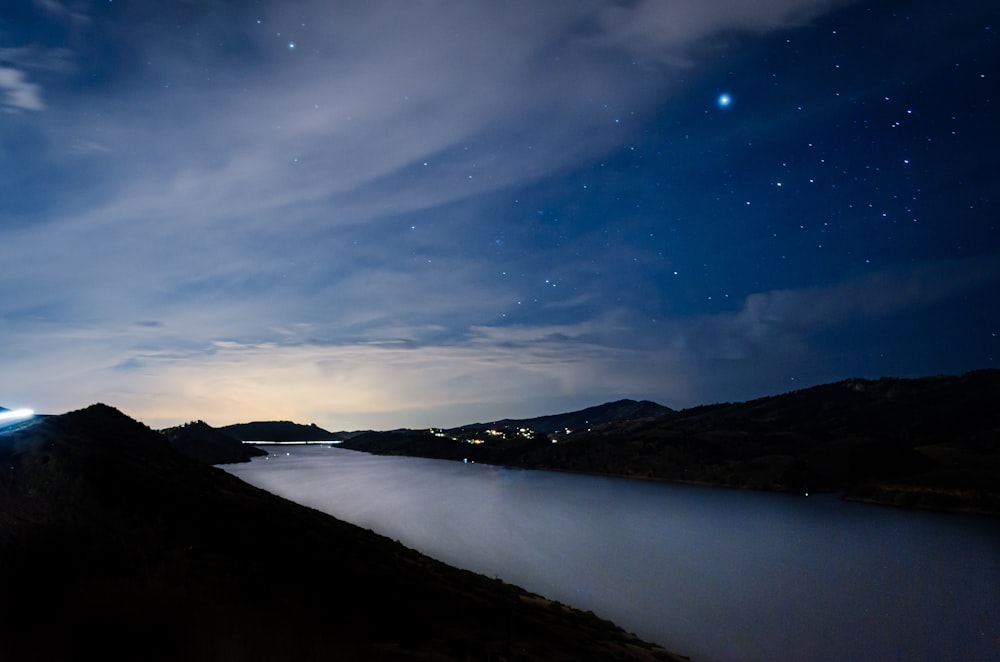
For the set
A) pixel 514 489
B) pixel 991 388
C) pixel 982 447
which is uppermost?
pixel 991 388

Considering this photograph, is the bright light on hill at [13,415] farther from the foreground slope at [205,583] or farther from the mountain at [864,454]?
the mountain at [864,454]

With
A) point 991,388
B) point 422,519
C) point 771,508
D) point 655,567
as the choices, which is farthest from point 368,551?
point 991,388

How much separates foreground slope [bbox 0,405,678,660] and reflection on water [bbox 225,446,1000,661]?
1114 cm

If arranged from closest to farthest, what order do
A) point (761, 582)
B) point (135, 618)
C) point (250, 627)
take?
point (135, 618), point (250, 627), point (761, 582)

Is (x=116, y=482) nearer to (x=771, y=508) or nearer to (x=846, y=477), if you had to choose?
(x=771, y=508)

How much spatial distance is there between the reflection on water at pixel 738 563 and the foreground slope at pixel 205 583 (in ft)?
36.6

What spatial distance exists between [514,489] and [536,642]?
99.7 meters

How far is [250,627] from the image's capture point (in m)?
8.44

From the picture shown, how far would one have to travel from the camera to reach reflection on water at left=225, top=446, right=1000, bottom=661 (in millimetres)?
30047

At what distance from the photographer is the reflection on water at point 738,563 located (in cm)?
3005

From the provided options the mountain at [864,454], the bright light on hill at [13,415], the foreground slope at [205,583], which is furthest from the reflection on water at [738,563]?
the bright light on hill at [13,415]

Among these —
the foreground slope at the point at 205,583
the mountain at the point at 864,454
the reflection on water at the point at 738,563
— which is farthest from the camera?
the mountain at the point at 864,454

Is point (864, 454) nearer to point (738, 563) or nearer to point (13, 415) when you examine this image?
point (738, 563)

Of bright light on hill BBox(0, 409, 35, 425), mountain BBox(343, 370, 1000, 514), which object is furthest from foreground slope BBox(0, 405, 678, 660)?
mountain BBox(343, 370, 1000, 514)
